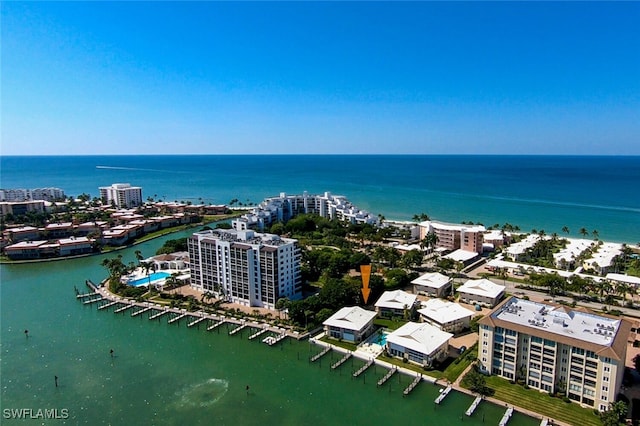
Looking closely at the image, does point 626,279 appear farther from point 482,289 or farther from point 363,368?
point 363,368

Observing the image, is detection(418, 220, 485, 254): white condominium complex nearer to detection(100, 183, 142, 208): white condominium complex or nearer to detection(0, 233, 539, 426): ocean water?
detection(0, 233, 539, 426): ocean water

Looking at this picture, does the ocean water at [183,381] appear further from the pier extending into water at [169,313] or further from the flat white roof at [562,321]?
the flat white roof at [562,321]

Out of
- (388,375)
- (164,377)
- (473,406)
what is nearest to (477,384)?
(473,406)

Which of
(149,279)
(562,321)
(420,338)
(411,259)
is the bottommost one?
(149,279)

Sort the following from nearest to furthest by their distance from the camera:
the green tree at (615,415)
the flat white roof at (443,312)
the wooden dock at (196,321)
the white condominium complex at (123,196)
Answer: the green tree at (615,415)
the flat white roof at (443,312)
the wooden dock at (196,321)
the white condominium complex at (123,196)

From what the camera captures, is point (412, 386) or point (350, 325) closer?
point (412, 386)

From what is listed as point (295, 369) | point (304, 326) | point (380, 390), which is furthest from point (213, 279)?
point (380, 390)

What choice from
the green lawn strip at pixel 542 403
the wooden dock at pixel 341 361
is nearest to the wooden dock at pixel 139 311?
the wooden dock at pixel 341 361
